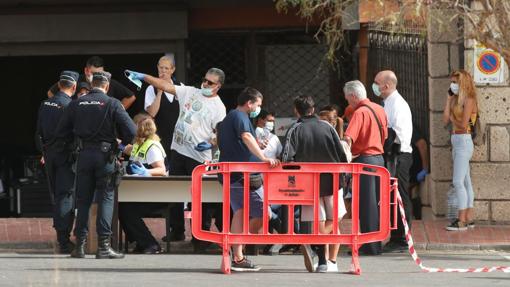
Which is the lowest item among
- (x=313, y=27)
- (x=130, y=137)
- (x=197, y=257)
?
(x=197, y=257)

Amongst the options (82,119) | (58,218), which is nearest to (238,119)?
(82,119)

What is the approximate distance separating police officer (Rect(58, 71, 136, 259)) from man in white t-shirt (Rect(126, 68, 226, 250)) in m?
1.29

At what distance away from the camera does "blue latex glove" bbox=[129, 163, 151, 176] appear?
1471 centimetres

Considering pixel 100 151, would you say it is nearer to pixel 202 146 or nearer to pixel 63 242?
pixel 63 242

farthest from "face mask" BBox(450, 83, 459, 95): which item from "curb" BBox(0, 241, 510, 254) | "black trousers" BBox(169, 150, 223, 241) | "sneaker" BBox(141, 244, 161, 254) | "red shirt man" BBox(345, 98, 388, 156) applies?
"sneaker" BBox(141, 244, 161, 254)

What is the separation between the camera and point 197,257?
1435cm

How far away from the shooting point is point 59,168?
1459cm

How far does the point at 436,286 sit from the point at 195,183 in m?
2.42

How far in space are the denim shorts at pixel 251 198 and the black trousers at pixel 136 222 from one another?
193cm

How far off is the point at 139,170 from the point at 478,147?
14.2 feet

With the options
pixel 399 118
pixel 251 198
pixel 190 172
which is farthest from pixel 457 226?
pixel 251 198

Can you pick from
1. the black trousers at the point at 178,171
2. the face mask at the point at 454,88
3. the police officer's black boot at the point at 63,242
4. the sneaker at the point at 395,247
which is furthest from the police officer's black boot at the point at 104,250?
the face mask at the point at 454,88

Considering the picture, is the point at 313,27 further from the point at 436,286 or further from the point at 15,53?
the point at 436,286

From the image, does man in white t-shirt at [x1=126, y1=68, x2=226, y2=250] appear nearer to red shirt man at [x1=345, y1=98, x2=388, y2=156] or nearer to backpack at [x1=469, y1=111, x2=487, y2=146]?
red shirt man at [x1=345, y1=98, x2=388, y2=156]
